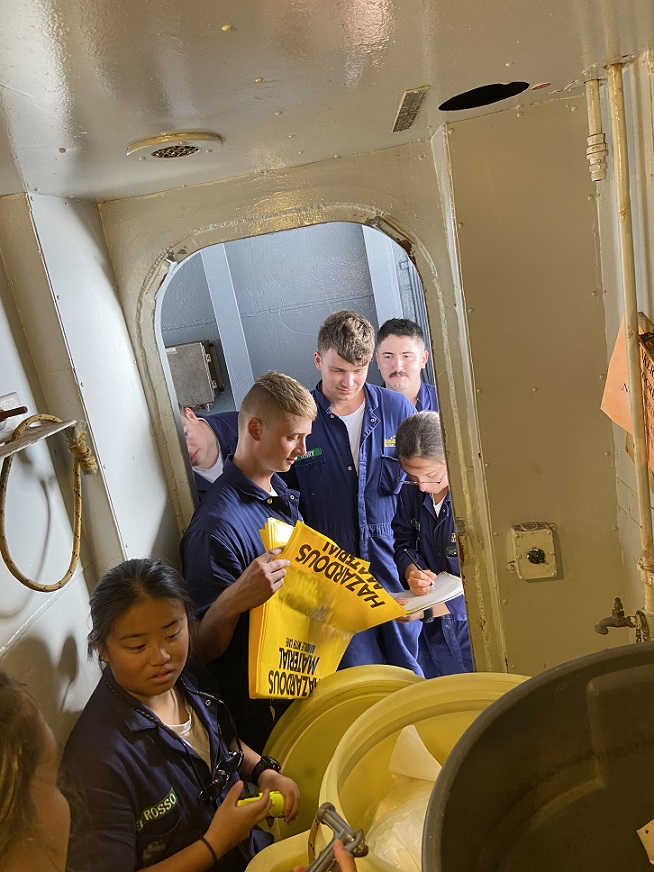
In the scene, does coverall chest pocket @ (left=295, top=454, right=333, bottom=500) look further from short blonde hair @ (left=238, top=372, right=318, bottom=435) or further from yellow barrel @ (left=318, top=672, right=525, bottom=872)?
yellow barrel @ (left=318, top=672, right=525, bottom=872)

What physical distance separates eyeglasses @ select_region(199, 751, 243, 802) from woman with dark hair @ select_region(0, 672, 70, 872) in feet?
1.42

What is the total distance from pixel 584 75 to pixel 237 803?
1510mm

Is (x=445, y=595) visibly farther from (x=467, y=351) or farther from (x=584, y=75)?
(x=584, y=75)

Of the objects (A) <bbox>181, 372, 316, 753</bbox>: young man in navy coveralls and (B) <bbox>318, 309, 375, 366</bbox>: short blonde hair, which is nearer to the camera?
(A) <bbox>181, 372, 316, 753</bbox>: young man in navy coveralls

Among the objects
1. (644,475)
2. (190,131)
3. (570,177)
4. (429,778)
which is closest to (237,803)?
(429,778)

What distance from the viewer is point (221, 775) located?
4.38 ft

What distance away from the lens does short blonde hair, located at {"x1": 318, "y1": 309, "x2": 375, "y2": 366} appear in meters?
2.60

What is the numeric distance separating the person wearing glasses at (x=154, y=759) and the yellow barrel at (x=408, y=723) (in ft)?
0.91

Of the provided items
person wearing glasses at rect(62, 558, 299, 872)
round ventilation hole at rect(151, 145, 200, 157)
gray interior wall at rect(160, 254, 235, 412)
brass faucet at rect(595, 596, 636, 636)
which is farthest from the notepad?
gray interior wall at rect(160, 254, 235, 412)

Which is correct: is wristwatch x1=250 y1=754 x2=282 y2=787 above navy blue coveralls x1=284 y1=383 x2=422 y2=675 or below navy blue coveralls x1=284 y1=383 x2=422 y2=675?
below

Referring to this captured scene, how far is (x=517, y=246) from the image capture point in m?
1.46

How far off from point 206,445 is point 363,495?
646 millimetres

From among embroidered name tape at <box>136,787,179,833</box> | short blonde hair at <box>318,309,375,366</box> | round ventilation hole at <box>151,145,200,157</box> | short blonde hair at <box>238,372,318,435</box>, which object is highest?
A: round ventilation hole at <box>151,145,200,157</box>

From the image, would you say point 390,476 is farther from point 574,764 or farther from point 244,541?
point 574,764
